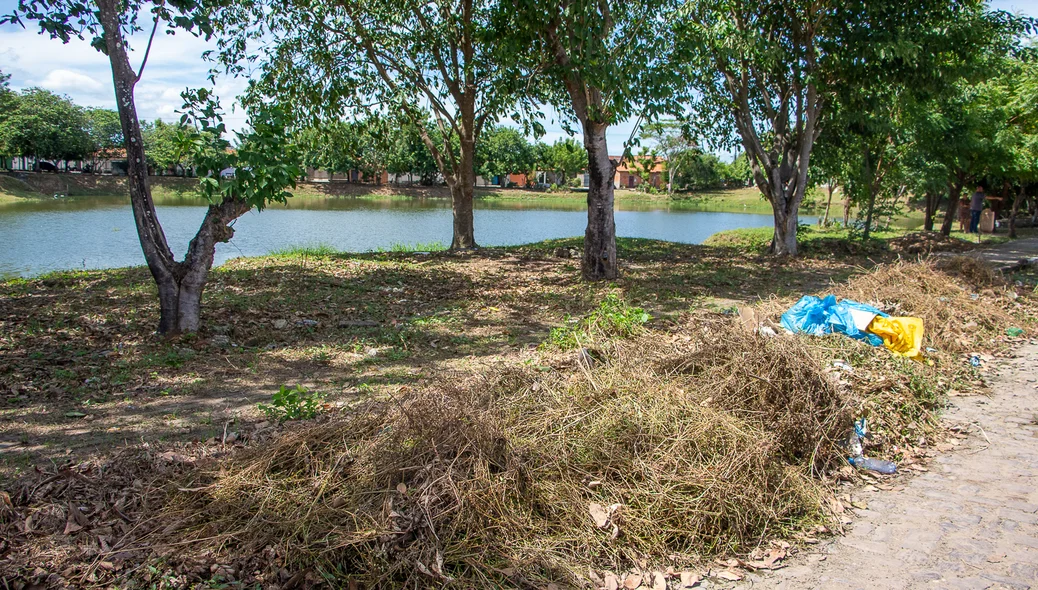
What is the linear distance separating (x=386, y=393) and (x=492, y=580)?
2647mm

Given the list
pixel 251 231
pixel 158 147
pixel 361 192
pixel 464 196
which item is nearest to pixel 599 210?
pixel 464 196

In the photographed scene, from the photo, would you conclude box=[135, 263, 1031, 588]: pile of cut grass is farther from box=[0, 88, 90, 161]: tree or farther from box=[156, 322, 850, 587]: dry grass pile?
box=[0, 88, 90, 161]: tree

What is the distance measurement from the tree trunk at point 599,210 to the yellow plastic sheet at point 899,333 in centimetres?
479

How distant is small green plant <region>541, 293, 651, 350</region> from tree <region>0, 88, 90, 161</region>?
45.9 m

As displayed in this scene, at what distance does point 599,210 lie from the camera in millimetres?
10883

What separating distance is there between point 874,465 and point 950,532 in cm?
82

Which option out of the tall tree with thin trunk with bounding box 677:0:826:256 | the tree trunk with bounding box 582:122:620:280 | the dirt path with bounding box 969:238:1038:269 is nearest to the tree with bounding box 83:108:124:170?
the tall tree with thin trunk with bounding box 677:0:826:256

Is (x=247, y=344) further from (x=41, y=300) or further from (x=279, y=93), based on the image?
(x=279, y=93)

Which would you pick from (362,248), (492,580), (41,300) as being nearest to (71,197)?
(362,248)

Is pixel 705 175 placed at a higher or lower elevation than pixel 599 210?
higher

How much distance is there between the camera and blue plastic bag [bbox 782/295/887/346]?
6.84m

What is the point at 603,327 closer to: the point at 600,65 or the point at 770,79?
the point at 600,65

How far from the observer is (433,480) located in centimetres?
354

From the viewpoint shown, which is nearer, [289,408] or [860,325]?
[289,408]
